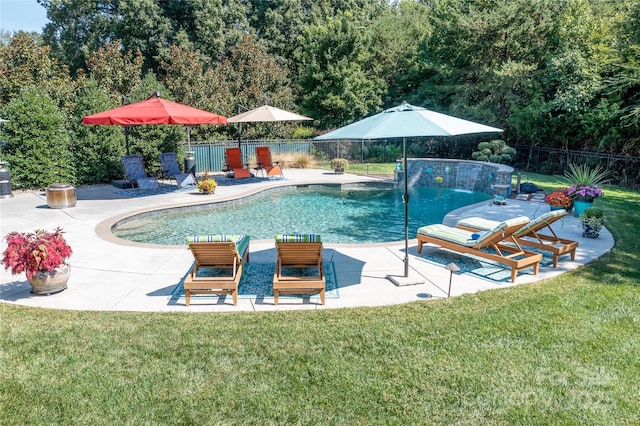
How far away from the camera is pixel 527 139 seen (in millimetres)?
20750

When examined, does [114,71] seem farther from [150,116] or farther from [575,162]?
[575,162]

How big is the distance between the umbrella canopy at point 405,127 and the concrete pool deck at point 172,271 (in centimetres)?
206

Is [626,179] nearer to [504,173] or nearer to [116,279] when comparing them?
[504,173]

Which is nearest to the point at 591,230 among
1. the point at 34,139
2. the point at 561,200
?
the point at 561,200

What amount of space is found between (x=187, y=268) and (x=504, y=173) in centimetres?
1040

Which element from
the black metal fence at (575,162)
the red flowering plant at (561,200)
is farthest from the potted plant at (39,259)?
the black metal fence at (575,162)

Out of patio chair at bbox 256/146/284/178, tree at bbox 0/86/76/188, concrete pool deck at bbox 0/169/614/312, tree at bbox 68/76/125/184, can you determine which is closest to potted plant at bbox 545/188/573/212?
concrete pool deck at bbox 0/169/614/312

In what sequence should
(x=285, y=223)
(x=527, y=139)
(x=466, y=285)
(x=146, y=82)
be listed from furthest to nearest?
(x=527, y=139) < (x=146, y=82) < (x=285, y=223) < (x=466, y=285)

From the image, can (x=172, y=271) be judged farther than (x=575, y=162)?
No

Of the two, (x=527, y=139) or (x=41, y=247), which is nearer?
(x=41, y=247)

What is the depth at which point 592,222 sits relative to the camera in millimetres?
8203

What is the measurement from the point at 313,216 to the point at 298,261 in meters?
5.51

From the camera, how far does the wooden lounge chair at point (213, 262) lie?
5.43 meters

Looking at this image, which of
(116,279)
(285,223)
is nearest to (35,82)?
(285,223)
